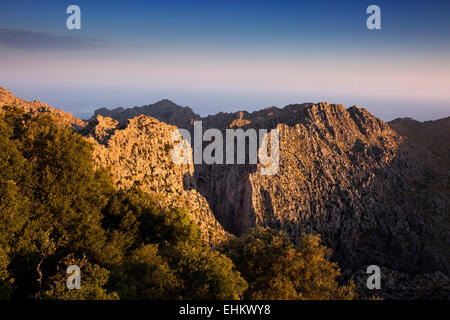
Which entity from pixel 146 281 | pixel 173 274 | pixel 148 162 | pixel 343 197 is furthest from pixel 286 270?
pixel 343 197

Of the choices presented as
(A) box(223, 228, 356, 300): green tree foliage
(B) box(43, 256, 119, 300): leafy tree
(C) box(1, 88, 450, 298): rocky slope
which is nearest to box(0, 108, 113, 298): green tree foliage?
(B) box(43, 256, 119, 300): leafy tree

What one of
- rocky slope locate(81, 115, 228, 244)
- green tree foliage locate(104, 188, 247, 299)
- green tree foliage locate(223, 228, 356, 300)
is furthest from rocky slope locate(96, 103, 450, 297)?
green tree foliage locate(104, 188, 247, 299)

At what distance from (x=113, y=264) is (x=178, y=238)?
33.9ft

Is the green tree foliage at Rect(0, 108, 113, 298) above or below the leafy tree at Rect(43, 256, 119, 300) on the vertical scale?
above

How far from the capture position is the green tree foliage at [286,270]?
94.3 feet

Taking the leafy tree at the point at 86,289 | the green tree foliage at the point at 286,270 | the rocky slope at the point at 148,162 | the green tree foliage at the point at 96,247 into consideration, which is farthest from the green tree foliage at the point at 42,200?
the green tree foliage at the point at 286,270

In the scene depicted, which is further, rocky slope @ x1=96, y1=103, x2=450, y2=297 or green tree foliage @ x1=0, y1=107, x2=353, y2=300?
rocky slope @ x1=96, y1=103, x2=450, y2=297

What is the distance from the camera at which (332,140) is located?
100 m

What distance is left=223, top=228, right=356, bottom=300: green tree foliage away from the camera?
28.8m

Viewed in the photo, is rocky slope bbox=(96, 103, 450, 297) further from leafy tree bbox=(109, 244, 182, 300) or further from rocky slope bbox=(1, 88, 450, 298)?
leafy tree bbox=(109, 244, 182, 300)

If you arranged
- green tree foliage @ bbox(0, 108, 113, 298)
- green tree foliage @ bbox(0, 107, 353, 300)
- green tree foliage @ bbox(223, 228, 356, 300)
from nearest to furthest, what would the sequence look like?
green tree foliage @ bbox(0, 107, 353, 300), green tree foliage @ bbox(0, 108, 113, 298), green tree foliage @ bbox(223, 228, 356, 300)

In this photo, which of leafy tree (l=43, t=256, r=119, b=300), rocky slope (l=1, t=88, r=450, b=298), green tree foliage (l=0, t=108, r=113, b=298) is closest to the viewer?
leafy tree (l=43, t=256, r=119, b=300)
